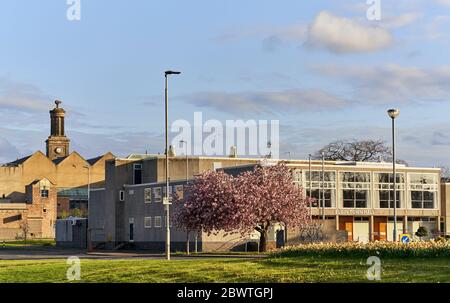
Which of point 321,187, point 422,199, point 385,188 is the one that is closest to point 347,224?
point 385,188

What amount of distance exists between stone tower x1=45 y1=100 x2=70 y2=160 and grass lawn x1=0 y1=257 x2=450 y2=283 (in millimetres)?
148469

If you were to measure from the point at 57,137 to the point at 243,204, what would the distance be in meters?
122

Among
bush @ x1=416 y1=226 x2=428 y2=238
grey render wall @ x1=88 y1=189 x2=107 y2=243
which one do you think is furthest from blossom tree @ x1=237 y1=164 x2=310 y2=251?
grey render wall @ x1=88 y1=189 x2=107 y2=243

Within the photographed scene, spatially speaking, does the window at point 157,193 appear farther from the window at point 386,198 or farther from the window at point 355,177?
the window at point 386,198

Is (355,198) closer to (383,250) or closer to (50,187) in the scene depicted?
(383,250)

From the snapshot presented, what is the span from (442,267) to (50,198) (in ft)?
401

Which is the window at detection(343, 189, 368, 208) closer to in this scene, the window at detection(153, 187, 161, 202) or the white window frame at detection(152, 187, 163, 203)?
the white window frame at detection(152, 187, 163, 203)

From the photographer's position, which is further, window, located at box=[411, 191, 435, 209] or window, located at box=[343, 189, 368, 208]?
window, located at box=[411, 191, 435, 209]

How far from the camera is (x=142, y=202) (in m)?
84.2

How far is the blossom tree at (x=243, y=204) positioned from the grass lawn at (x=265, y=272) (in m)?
30.9

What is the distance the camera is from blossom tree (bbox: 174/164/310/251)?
62.3m
